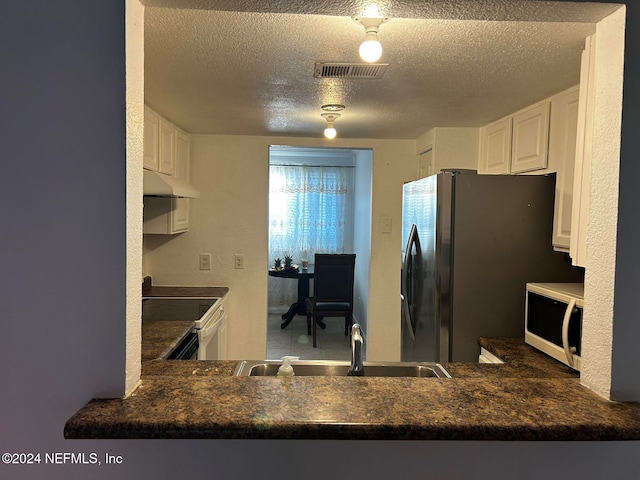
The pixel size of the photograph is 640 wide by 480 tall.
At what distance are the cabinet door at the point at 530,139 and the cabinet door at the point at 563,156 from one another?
0.05 metres

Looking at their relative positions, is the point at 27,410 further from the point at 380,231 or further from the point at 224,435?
the point at 380,231

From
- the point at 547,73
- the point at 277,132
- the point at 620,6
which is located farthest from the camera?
the point at 277,132

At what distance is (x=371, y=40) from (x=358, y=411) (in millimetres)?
1050

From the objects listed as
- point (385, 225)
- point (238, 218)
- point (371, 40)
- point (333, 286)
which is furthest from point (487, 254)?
point (333, 286)

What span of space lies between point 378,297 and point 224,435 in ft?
9.97

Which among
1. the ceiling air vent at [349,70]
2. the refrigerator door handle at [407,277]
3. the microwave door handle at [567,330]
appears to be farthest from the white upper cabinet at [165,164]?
the microwave door handle at [567,330]

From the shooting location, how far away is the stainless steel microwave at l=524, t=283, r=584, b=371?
5.43 feet

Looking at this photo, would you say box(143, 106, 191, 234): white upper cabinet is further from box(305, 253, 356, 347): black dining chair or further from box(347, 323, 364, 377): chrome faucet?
box(347, 323, 364, 377): chrome faucet

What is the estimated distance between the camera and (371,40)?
4.33ft

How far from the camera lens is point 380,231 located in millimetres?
3812

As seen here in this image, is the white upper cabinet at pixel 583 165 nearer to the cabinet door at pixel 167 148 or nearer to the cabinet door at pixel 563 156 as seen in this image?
the cabinet door at pixel 563 156

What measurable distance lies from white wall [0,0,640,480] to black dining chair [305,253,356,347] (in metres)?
3.73

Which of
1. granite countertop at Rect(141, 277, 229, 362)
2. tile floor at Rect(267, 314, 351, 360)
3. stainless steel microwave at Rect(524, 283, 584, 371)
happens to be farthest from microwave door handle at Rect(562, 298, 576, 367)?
tile floor at Rect(267, 314, 351, 360)

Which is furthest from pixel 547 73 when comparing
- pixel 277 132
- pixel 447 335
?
pixel 277 132
